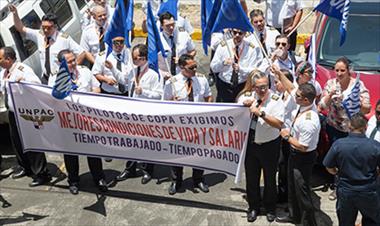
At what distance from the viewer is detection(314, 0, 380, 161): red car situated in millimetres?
7889

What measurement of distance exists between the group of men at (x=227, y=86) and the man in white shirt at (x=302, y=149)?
11mm

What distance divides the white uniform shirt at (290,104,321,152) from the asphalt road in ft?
4.08

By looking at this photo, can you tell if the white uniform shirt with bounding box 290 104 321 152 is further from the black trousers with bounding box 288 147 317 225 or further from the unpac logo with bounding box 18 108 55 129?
the unpac logo with bounding box 18 108 55 129

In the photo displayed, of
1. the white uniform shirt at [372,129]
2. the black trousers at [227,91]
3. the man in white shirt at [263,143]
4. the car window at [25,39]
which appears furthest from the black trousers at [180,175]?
the car window at [25,39]

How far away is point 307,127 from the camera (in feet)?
20.3

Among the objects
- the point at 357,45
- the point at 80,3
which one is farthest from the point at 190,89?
the point at 80,3

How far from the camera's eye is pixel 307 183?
6.51 meters

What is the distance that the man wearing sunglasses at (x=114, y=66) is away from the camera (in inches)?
302

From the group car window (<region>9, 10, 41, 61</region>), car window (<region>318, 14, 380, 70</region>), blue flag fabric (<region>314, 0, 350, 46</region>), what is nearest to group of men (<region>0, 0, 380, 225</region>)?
car window (<region>9, 10, 41, 61</region>)

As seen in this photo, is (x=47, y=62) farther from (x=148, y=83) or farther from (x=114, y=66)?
(x=148, y=83)

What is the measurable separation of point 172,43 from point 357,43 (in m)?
2.73

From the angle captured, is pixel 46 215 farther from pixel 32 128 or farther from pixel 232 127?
pixel 232 127

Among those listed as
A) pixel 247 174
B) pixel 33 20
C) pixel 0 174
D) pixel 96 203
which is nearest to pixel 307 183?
pixel 247 174

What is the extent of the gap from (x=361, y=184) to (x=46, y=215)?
3.85 m
